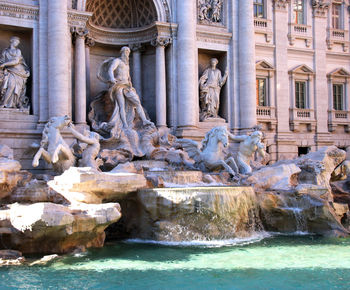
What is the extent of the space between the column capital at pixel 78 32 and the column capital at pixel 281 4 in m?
8.99

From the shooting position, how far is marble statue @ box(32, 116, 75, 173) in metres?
12.3

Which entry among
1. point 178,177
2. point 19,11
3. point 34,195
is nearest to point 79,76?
point 19,11

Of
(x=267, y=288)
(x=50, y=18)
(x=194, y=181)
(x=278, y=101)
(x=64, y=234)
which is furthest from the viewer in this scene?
(x=278, y=101)

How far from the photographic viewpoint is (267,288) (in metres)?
7.59

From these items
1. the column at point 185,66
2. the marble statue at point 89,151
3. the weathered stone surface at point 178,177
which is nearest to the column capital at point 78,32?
the column at point 185,66

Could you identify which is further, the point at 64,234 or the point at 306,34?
the point at 306,34

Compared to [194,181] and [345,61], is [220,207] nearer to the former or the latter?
[194,181]

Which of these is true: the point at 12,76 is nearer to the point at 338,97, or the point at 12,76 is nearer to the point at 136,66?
the point at 136,66

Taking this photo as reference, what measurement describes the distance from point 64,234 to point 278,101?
13.6m

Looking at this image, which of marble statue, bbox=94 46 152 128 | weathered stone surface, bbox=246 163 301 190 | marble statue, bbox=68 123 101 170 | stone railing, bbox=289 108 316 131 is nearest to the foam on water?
weathered stone surface, bbox=246 163 301 190

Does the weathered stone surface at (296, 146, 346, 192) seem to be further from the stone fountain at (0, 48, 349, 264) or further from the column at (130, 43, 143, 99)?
the column at (130, 43, 143, 99)

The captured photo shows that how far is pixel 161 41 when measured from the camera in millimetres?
17688

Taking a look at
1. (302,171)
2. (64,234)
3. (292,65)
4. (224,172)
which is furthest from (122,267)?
(292,65)

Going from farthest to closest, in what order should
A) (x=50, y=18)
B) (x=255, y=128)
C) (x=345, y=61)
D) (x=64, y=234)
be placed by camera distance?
(x=345, y=61), (x=255, y=128), (x=50, y=18), (x=64, y=234)
